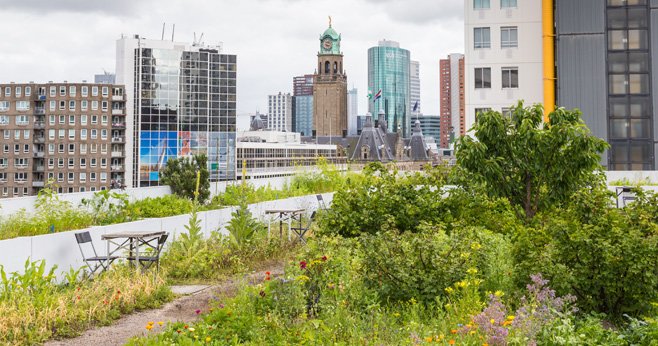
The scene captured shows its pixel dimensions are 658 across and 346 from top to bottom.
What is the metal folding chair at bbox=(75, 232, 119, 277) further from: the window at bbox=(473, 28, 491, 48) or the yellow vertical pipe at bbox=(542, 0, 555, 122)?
the yellow vertical pipe at bbox=(542, 0, 555, 122)

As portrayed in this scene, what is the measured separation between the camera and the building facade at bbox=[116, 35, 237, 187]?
138875 mm

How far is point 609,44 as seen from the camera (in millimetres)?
36875

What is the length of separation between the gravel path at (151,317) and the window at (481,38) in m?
27.2

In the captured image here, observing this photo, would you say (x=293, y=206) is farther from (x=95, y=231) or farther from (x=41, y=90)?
(x=41, y=90)

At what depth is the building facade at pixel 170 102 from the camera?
138875mm

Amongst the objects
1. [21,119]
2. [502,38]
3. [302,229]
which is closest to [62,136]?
[21,119]

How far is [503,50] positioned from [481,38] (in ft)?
4.41

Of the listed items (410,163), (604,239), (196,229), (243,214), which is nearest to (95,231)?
(196,229)

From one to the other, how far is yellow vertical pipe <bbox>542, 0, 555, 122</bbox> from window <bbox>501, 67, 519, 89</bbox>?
161cm

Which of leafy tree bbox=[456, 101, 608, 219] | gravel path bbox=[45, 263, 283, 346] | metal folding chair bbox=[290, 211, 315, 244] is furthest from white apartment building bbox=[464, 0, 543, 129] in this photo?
gravel path bbox=[45, 263, 283, 346]

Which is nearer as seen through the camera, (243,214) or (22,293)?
(22,293)

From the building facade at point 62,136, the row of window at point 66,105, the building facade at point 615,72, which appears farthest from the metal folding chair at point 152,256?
the row of window at point 66,105

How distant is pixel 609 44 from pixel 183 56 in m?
117

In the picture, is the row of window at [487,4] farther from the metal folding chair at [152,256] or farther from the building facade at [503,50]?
the metal folding chair at [152,256]
